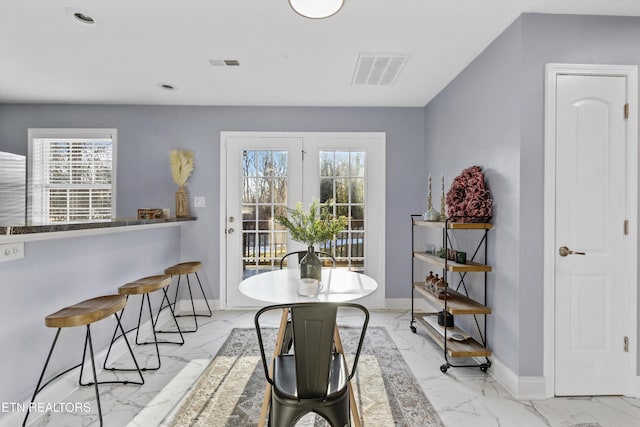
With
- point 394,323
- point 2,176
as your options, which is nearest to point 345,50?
point 394,323

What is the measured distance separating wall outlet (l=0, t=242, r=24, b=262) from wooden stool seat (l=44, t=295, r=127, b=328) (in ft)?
1.19

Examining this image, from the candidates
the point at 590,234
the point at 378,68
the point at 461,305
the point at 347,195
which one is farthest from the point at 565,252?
the point at 347,195

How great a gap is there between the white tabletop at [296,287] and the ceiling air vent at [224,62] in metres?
1.81

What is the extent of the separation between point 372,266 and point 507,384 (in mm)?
1896

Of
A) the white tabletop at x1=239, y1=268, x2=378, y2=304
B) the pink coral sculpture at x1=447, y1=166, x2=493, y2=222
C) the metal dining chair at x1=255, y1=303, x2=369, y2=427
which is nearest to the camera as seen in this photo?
the metal dining chair at x1=255, y1=303, x2=369, y2=427

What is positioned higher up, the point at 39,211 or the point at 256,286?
the point at 39,211

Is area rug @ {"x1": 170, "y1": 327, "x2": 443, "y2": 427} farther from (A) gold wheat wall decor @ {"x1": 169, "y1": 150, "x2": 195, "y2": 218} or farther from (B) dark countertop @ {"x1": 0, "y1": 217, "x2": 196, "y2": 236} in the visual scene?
(A) gold wheat wall decor @ {"x1": 169, "y1": 150, "x2": 195, "y2": 218}

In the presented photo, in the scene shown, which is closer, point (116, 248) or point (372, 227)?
point (116, 248)

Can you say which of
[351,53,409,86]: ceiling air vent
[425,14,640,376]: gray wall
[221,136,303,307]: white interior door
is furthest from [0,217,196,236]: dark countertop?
[425,14,640,376]: gray wall

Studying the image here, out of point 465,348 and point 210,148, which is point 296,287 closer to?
point 465,348

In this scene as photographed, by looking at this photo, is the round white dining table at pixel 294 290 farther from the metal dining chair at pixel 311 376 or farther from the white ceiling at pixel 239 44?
the white ceiling at pixel 239 44

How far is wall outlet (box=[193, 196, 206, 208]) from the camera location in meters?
3.83

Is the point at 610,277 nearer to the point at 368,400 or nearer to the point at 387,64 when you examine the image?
the point at 368,400

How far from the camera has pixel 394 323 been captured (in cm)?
343
